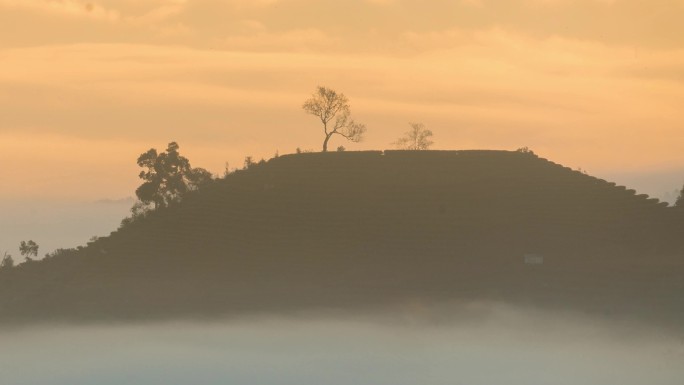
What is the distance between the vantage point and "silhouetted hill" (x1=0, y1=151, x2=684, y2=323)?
107m

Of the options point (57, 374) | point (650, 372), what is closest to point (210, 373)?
point (57, 374)

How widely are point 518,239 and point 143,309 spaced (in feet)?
92.0

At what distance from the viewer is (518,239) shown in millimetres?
111312

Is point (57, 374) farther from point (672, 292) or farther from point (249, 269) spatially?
point (672, 292)

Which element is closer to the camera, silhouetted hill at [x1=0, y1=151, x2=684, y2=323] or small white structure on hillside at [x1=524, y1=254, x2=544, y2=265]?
silhouetted hill at [x1=0, y1=151, x2=684, y2=323]

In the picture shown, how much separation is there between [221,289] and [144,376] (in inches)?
370

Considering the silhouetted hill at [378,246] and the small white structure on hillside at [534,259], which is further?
the small white structure on hillside at [534,259]

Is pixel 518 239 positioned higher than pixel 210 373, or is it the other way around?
pixel 518 239

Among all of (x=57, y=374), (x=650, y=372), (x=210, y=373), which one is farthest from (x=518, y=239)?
(x=57, y=374)

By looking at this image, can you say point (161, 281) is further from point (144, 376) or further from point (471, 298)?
point (471, 298)

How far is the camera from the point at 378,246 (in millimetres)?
111938

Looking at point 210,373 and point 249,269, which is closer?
point 210,373

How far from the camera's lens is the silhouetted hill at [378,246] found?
10656 cm

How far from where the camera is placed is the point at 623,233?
110 metres
